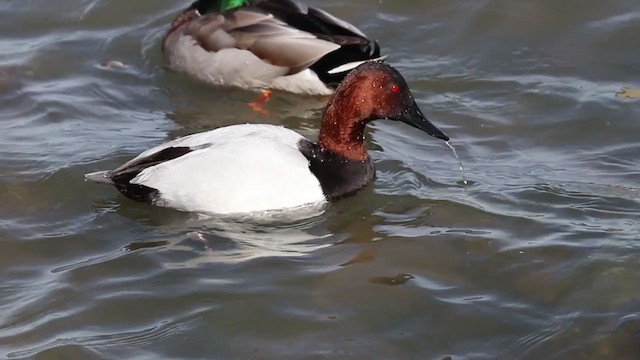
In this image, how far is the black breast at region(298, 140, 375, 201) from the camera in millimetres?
7309

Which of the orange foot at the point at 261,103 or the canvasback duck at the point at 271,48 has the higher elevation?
the canvasback duck at the point at 271,48

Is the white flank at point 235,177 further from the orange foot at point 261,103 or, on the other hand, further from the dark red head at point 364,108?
the orange foot at point 261,103

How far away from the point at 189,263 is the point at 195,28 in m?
3.69

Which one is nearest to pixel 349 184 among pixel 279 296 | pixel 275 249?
pixel 275 249

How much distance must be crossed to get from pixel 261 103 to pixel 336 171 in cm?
200

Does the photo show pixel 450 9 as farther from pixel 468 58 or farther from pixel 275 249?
pixel 275 249

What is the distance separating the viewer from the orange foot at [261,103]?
9.15 meters

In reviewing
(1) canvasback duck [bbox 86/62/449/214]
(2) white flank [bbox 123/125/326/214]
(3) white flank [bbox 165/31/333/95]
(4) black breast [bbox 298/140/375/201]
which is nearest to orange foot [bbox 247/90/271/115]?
(3) white flank [bbox 165/31/333/95]

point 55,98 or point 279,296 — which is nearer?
point 279,296

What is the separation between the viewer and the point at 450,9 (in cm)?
1041

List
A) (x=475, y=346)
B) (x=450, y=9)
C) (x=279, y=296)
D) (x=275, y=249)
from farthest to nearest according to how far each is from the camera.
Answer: (x=450, y=9), (x=275, y=249), (x=279, y=296), (x=475, y=346)

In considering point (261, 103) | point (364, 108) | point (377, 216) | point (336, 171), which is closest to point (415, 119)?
point (364, 108)

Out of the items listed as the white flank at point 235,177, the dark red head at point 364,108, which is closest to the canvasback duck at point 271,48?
the dark red head at point 364,108

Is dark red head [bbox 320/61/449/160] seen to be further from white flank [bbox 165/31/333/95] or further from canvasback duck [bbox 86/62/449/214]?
white flank [bbox 165/31/333/95]
